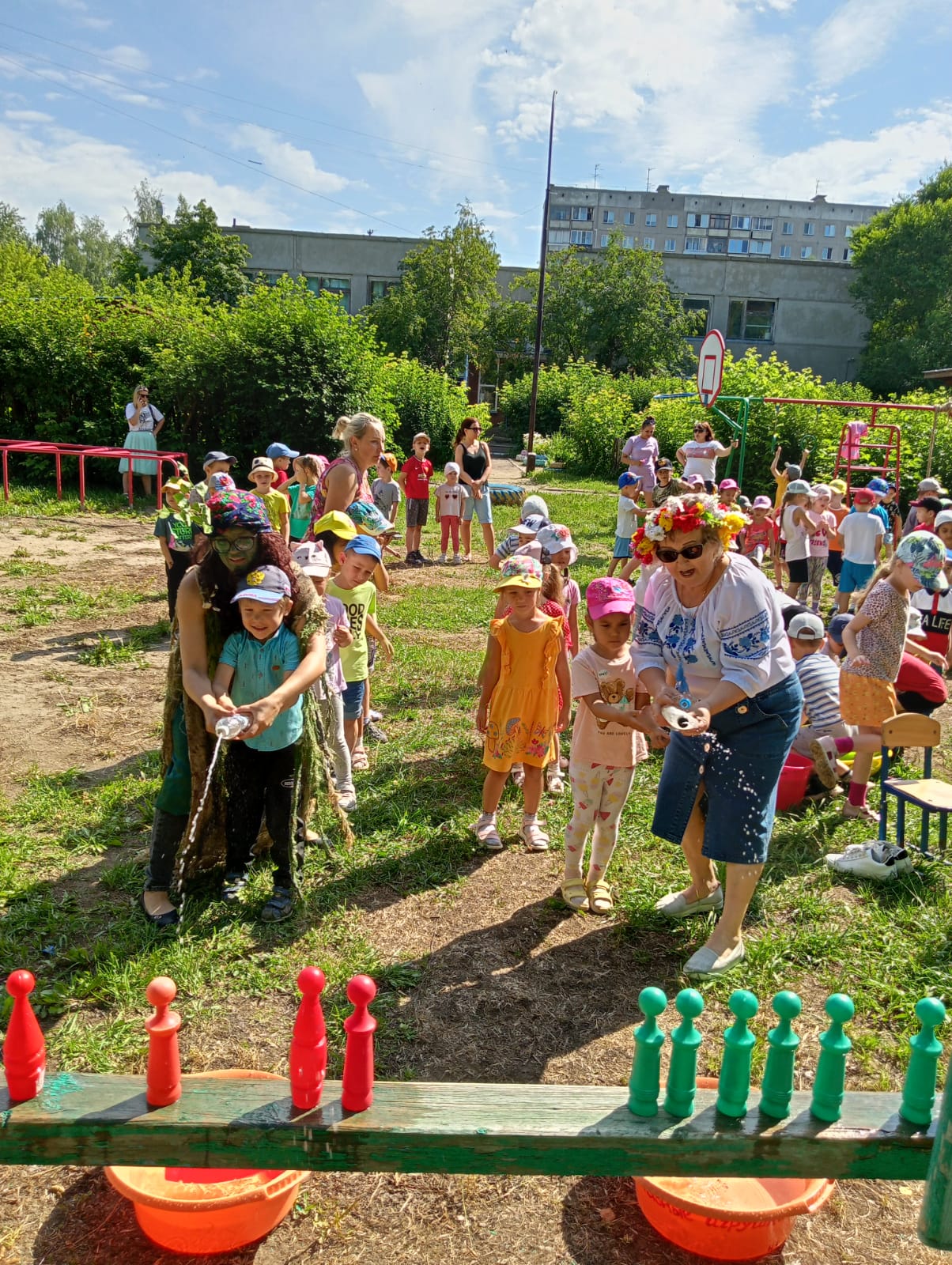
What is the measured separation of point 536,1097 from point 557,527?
12.4 feet

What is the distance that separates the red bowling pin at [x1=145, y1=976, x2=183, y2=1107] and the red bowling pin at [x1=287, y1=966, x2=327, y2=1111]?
27cm

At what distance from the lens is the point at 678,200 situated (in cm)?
8406

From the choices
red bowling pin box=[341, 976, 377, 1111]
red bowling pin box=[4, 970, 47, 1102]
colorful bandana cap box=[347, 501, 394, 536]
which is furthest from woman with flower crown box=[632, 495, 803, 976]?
colorful bandana cap box=[347, 501, 394, 536]

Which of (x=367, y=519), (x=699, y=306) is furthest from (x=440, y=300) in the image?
(x=367, y=519)

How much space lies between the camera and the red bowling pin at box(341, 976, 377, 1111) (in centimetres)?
207

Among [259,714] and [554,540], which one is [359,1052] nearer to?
[259,714]

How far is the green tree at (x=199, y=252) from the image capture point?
41.2 m

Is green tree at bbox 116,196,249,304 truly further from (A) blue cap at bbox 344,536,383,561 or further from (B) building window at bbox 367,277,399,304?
(A) blue cap at bbox 344,536,383,561

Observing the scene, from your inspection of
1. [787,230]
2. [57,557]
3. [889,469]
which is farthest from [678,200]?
[57,557]

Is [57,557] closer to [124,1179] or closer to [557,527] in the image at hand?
[557,527]

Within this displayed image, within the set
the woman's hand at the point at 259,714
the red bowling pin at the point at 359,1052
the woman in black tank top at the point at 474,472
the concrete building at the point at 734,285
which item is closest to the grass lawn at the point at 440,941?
the red bowling pin at the point at 359,1052

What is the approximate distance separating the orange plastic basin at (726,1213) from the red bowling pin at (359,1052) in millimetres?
892

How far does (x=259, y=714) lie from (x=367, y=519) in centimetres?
253

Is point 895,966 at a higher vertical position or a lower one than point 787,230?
lower
